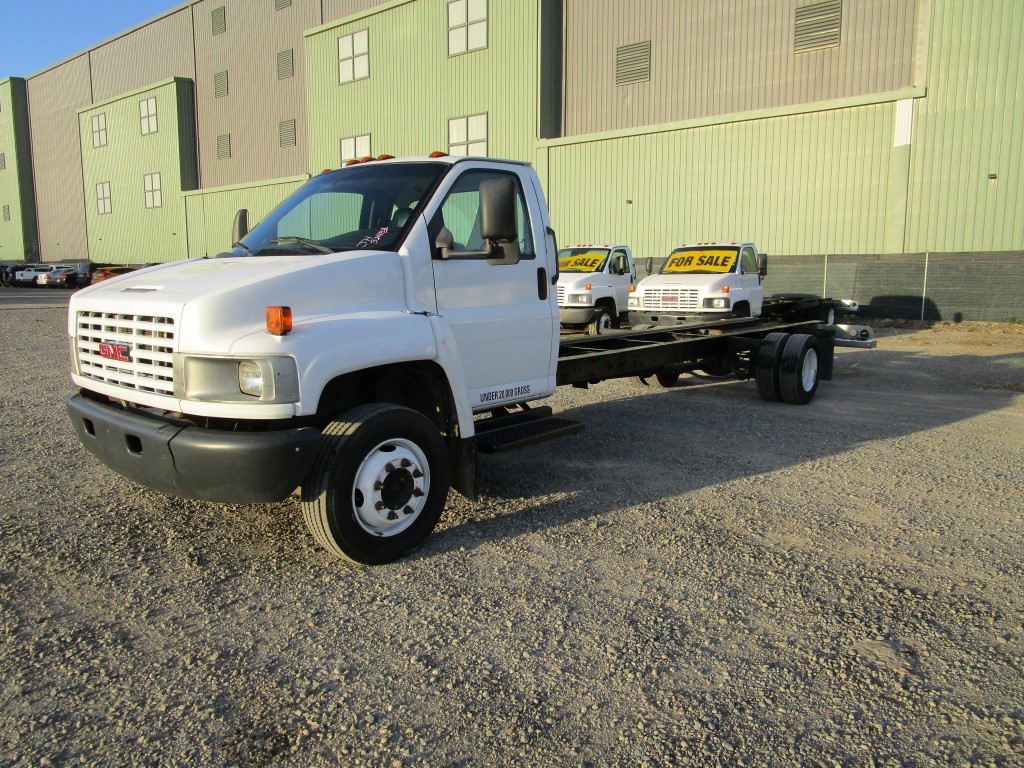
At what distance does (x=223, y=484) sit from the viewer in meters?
3.79

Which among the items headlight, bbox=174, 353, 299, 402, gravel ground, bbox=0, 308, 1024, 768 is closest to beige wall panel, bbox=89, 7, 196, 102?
gravel ground, bbox=0, 308, 1024, 768

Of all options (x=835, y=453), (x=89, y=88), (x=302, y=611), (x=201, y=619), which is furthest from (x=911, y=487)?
(x=89, y=88)

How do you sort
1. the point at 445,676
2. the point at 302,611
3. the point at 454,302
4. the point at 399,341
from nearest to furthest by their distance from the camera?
the point at 445,676 < the point at 302,611 < the point at 399,341 < the point at 454,302

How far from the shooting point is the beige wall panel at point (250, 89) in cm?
3572

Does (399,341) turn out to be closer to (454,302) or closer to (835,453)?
(454,302)

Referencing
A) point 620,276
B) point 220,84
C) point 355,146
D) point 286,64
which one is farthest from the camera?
point 220,84

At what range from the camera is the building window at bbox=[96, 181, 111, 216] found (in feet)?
154

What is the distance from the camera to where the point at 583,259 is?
1752 centimetres

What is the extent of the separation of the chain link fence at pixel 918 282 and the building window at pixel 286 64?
79.0 feet

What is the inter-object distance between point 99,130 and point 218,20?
43.1ft

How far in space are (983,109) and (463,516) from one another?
63.9ft

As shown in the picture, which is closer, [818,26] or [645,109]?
[818,26]

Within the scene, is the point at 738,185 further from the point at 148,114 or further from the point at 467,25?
the point at 148,114

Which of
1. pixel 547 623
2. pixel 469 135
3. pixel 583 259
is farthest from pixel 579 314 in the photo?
pixel 469 135
